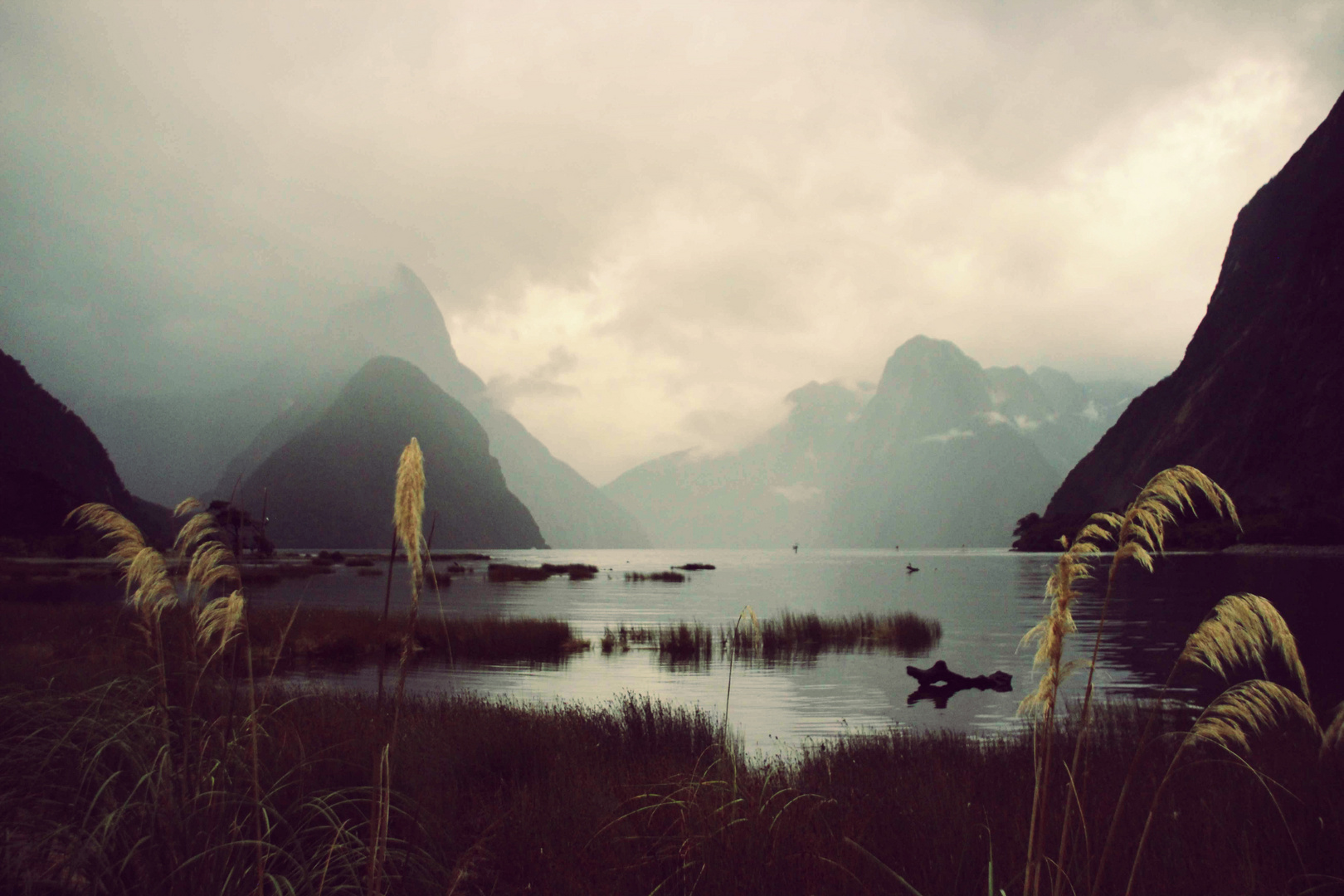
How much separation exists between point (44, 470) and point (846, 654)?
11669cm

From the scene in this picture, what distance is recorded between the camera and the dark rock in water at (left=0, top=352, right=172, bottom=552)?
88.8 metres

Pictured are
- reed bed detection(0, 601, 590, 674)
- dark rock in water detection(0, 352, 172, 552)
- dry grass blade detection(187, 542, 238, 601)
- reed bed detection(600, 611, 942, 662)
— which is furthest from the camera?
dark rock in water detection(0, 352, 172, 552)

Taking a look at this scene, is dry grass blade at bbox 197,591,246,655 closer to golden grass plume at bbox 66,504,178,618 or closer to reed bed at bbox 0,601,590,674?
golden grass plume at bbox 66,504,178,618

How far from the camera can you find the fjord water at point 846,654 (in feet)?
65.4

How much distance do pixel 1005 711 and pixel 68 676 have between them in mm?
19223

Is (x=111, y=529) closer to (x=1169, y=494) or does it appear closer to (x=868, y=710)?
(x=1169, y=494)

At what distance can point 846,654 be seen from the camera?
1222 inches

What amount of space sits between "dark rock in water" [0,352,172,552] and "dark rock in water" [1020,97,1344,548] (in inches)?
4584

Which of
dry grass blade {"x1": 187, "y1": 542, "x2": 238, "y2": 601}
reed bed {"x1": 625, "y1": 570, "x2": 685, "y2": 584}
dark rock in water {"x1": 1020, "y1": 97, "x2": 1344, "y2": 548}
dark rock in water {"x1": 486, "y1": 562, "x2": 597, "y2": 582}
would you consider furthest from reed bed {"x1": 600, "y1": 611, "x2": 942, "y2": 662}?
dark rock in water {"x1": 1020, "y1": 97, "x2": 1344, "y2": 548}

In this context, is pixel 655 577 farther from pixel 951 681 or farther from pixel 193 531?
pixel 193 531

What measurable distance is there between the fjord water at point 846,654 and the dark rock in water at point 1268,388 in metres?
28.8

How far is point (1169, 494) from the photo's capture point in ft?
10.2

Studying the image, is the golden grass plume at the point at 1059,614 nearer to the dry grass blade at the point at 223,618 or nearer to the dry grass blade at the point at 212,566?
the dry grass blade at the point at 212,566

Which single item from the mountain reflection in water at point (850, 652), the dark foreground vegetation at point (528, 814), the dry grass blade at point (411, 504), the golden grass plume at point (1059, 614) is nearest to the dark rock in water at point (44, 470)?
the mountain reflection in water at point (850, 652)
